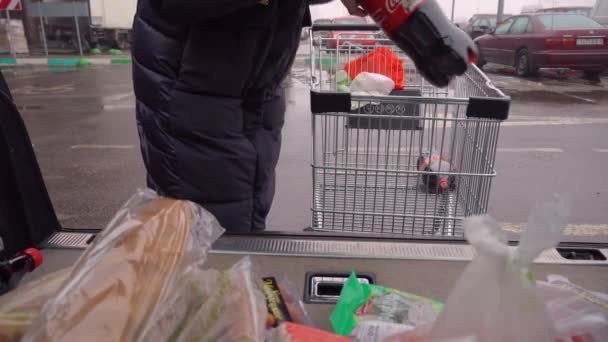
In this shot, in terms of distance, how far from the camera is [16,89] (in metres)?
9.01

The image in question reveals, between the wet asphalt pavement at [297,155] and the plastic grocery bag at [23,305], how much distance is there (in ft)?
5.27

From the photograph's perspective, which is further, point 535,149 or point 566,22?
point 566,22

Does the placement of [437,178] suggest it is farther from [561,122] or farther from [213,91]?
[561,122]

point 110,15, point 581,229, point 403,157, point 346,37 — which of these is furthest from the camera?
point 110,15

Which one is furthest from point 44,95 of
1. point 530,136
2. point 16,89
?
point 530,136

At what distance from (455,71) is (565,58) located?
33.4ft

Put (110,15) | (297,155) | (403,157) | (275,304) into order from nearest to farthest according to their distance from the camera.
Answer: (275,304), (403,157), (297,155), (110,15)

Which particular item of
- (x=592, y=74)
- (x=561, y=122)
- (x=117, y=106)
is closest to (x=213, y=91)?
(x=561, y=122)

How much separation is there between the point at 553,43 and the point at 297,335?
10.7m

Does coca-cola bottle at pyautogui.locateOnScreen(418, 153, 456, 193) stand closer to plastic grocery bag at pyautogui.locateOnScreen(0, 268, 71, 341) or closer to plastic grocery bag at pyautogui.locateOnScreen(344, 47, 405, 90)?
plastic grocery bag at pyautogui.locateOnScreen(344, 47, 405, 90)

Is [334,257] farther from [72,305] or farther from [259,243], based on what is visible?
[72,305]

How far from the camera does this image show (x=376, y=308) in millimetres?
920

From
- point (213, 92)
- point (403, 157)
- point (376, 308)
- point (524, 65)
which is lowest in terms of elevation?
point (524, 65)

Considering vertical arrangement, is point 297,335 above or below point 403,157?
above
